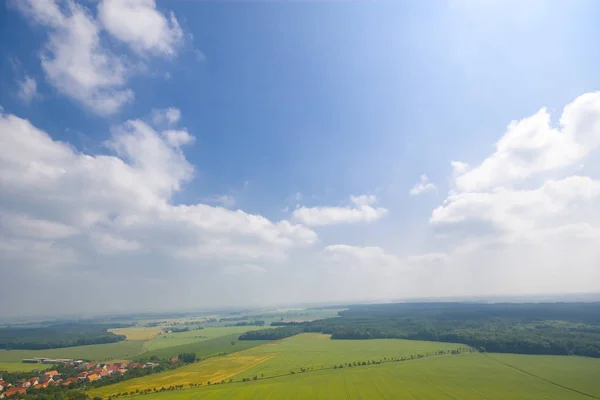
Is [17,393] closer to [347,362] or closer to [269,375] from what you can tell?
[269,375]

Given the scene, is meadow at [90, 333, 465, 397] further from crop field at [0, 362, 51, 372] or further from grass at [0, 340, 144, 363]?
crop field at [0, 362, 51, 372]

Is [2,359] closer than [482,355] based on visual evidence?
No

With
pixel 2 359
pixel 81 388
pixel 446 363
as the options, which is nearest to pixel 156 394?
pixel 81 388

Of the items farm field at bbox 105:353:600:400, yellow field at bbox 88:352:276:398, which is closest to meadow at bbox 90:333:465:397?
yellow field at bbox 88:352:276:398

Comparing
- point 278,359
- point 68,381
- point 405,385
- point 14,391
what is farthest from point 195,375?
point 405,385

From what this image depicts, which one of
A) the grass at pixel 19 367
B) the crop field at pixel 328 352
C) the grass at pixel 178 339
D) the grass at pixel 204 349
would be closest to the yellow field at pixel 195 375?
the crop field at pixel 328 352
